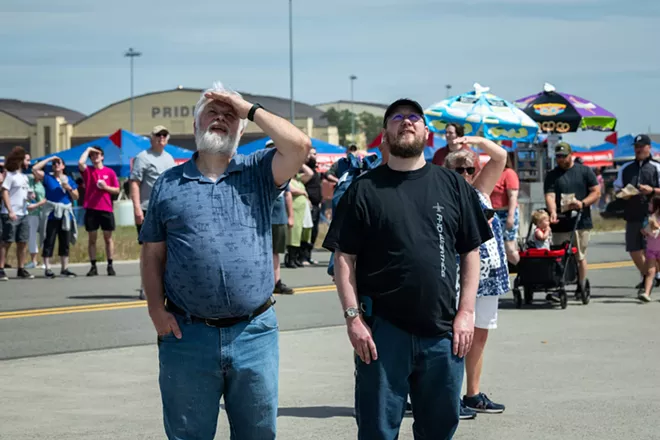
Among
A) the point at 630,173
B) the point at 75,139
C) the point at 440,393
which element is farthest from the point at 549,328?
the point at 75,139

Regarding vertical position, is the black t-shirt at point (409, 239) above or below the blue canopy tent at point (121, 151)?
below

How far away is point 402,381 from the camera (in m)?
5.18

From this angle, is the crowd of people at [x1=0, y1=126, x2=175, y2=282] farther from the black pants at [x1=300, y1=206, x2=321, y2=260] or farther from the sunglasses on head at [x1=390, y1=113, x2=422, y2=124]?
the sunglasses on head at [x1=390, y1=113, x2=422, y2=124]

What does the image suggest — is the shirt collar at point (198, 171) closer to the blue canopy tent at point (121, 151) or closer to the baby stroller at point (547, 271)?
the baby stroller at point (547, 271)

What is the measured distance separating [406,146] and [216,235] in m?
0.99

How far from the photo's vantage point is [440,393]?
17.0ft

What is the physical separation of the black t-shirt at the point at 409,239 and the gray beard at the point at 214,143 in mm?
651

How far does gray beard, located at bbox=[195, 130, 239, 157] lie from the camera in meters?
4.88

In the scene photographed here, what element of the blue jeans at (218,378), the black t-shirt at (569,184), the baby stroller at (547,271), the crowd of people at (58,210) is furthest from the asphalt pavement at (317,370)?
the crowd of people at (58,210)

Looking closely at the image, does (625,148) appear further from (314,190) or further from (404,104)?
(404,104)

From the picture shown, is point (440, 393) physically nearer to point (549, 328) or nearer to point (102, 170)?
point (549, 328)

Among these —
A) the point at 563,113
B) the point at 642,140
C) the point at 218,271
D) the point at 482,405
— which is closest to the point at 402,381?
the point at 218,271

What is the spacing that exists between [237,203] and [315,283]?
465 inches

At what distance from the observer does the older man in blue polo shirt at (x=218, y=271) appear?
482 centimetres
